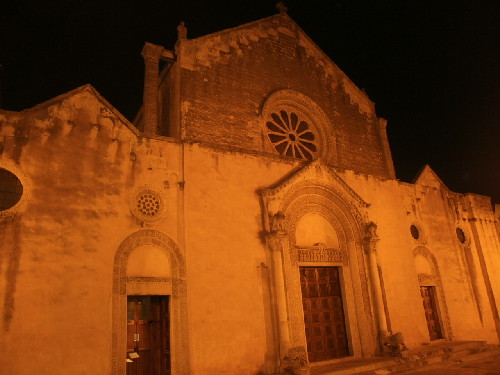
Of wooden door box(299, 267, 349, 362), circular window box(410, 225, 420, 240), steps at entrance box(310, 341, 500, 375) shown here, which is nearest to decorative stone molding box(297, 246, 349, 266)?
wooden door box(299, 267, 349, 362)

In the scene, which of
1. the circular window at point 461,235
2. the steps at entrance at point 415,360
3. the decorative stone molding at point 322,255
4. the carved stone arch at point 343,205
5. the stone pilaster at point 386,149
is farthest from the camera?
the circular window at point 461,235

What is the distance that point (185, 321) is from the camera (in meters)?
9.30

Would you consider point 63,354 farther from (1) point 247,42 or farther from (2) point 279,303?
(1) point 247,42

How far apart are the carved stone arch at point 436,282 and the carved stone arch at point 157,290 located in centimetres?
958

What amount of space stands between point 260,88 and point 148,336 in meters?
8.37

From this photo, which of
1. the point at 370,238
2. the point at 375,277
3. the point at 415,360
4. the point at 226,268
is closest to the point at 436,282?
the point at 375,277

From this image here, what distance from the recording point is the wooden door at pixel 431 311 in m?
14.5

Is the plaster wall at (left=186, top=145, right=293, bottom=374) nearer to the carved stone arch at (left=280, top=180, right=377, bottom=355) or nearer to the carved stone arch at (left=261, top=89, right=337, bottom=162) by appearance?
the carved stone arch at (left=280, top=180, right=377, bottom=355)

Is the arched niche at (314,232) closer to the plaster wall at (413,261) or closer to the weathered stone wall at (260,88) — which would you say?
the plaster wall at (413,261)

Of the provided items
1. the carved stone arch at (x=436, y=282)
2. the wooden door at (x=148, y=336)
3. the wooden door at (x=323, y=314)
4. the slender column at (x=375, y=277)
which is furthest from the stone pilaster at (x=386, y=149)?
the wooden door at (x=148, y=336)

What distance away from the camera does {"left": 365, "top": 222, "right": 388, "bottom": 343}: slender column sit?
39.6ft

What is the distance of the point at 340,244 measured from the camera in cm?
1298

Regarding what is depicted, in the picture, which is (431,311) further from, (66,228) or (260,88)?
(66,228)

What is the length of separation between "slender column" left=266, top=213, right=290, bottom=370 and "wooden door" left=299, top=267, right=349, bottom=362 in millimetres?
1405
